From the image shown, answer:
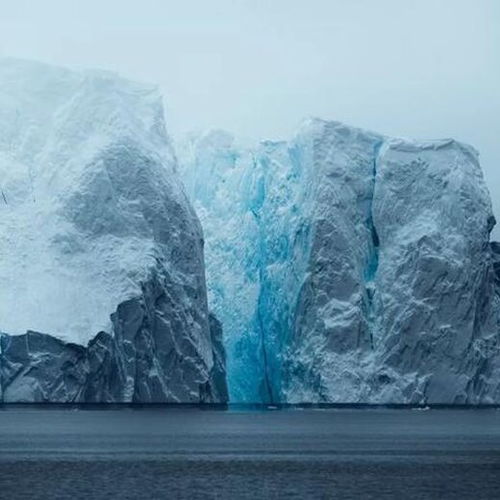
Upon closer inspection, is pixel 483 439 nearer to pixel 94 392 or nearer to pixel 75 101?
pixel 94 392

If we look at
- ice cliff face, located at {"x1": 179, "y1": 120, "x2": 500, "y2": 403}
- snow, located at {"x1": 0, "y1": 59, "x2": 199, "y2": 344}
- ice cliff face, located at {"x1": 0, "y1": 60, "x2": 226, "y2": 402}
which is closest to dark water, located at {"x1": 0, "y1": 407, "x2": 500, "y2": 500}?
ice cliff face, located at {"x1": 0, "y1": 60, "x2": 226, "y2": 402}

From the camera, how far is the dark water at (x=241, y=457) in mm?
22156

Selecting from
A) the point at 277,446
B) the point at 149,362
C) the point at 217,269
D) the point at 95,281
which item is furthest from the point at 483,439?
the point at 217,269

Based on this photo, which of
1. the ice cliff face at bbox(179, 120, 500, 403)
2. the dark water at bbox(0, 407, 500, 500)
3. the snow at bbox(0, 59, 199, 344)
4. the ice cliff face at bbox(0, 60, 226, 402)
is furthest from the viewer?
the ice cliff face at bbox(179, 120, 500, 403)

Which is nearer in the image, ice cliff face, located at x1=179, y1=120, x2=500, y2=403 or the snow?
the snow

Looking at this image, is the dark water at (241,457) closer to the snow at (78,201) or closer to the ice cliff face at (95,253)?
the ice cliff face at (95,253)

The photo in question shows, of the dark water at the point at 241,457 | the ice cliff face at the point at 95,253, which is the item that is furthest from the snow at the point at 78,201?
the dark water at the point at 241,457

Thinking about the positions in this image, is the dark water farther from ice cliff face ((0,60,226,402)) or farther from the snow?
the snow

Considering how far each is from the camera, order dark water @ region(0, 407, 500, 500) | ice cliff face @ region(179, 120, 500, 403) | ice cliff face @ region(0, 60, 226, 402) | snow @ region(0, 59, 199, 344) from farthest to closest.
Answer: ice cliff face @ region(179, 120, 500, 403), snow @ region(0, 59, 199, 344), ice cliff face @ region(0, 60, 226, 402), dark water @ region(0, 407, 500, 500)

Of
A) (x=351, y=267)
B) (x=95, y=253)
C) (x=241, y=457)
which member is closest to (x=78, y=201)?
(x=95, y=253)

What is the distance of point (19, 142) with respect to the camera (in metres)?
63.0

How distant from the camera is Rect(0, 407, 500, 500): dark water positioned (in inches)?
872

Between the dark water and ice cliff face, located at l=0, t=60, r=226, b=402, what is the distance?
2088 mm

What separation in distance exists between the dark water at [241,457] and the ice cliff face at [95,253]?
209cm
